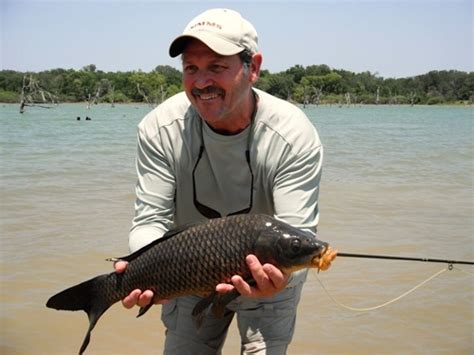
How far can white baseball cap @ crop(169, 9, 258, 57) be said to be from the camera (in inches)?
118

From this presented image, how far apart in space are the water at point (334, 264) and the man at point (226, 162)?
1.82m

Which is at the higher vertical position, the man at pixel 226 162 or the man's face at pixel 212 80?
the man's face at pixel 212 80

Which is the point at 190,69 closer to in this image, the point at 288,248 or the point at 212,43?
the point at 212,43

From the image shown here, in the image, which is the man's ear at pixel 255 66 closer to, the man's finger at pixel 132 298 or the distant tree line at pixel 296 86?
the man's finger at pixel 132 298

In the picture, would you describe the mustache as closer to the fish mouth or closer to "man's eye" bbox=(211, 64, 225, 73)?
"man's eye" bbox=(211, 64, 225, 73)

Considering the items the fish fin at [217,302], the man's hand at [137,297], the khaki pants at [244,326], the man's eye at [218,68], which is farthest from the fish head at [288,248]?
the man's eye at [218,68]

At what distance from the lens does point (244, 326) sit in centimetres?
337

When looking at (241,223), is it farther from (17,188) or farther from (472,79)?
(472,79)

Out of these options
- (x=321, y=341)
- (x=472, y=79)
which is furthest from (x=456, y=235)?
(x=472, y=79)

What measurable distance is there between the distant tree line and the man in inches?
4060

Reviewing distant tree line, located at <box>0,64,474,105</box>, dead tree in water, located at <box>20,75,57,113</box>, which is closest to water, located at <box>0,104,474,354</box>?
dead tree in water, located at <box>20,75,57,113</box>

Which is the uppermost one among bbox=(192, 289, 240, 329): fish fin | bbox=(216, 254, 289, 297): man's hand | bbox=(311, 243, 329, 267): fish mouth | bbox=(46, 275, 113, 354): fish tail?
bbox=(311, 243, 329, 267): fish mouth

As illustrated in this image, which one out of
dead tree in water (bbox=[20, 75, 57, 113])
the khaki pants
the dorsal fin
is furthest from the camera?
dead tree in water (bbox=[20, 75, 57, 113])

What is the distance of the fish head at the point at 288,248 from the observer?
2.66 meters
